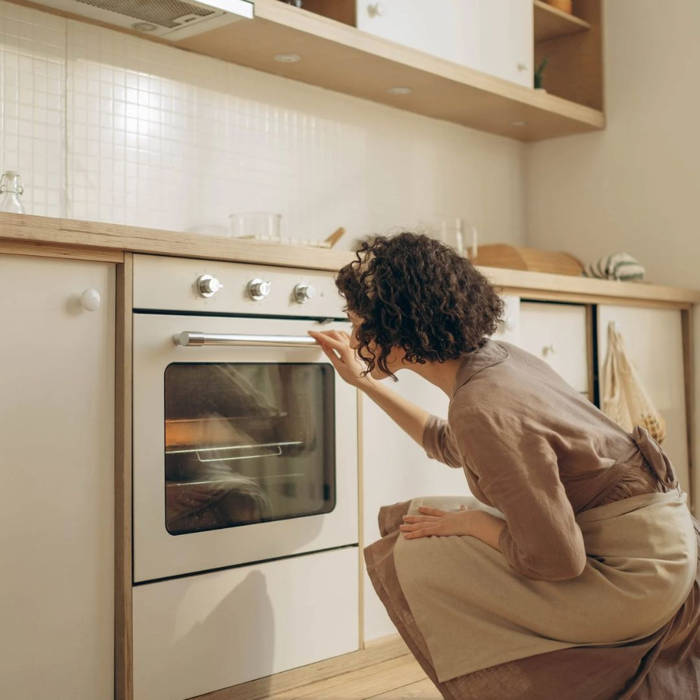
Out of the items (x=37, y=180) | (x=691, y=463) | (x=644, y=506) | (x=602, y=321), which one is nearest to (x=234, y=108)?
(x=37, y=180)

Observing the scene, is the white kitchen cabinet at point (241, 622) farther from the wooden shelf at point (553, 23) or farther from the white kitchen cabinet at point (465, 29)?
the wooden shelf at point (553, 23)

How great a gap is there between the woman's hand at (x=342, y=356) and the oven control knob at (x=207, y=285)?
9.8 inches

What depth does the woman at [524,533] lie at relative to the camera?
1463mm

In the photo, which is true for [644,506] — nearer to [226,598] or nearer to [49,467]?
[226,598]

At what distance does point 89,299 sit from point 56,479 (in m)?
0.33

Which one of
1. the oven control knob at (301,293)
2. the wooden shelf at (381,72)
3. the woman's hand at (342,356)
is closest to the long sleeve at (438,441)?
the woman's hand at (342,356)

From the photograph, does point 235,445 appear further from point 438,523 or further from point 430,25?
point 430,25

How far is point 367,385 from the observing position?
2.02m

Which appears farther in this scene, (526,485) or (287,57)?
(287,57)

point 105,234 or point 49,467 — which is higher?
point 105,234

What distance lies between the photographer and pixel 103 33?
2.37 m

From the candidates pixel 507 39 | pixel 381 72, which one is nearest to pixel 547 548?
pixel 381 72

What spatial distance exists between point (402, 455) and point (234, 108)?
1123mm

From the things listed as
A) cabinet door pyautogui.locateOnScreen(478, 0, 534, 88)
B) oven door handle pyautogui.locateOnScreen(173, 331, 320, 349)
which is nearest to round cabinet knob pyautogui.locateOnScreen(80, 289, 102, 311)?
oven door handle pyautogui.locateOnScreen(173, 331, 320, 349)
